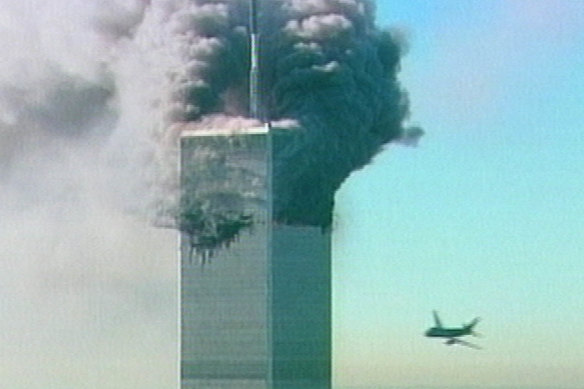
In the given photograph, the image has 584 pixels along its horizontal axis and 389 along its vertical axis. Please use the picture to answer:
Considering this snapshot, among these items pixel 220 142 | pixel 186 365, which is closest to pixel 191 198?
pixel 220 142

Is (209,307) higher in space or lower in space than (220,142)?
lower

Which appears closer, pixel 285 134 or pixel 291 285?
pixel 285 134

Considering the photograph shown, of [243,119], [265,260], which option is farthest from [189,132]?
[265,260]

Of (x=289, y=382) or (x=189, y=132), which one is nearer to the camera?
(x=189, y=132)

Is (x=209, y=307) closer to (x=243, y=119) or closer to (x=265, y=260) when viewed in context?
(x=265, y=260)

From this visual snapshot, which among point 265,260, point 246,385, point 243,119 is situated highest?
point 243,119

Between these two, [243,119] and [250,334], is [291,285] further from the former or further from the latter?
[243,119]
